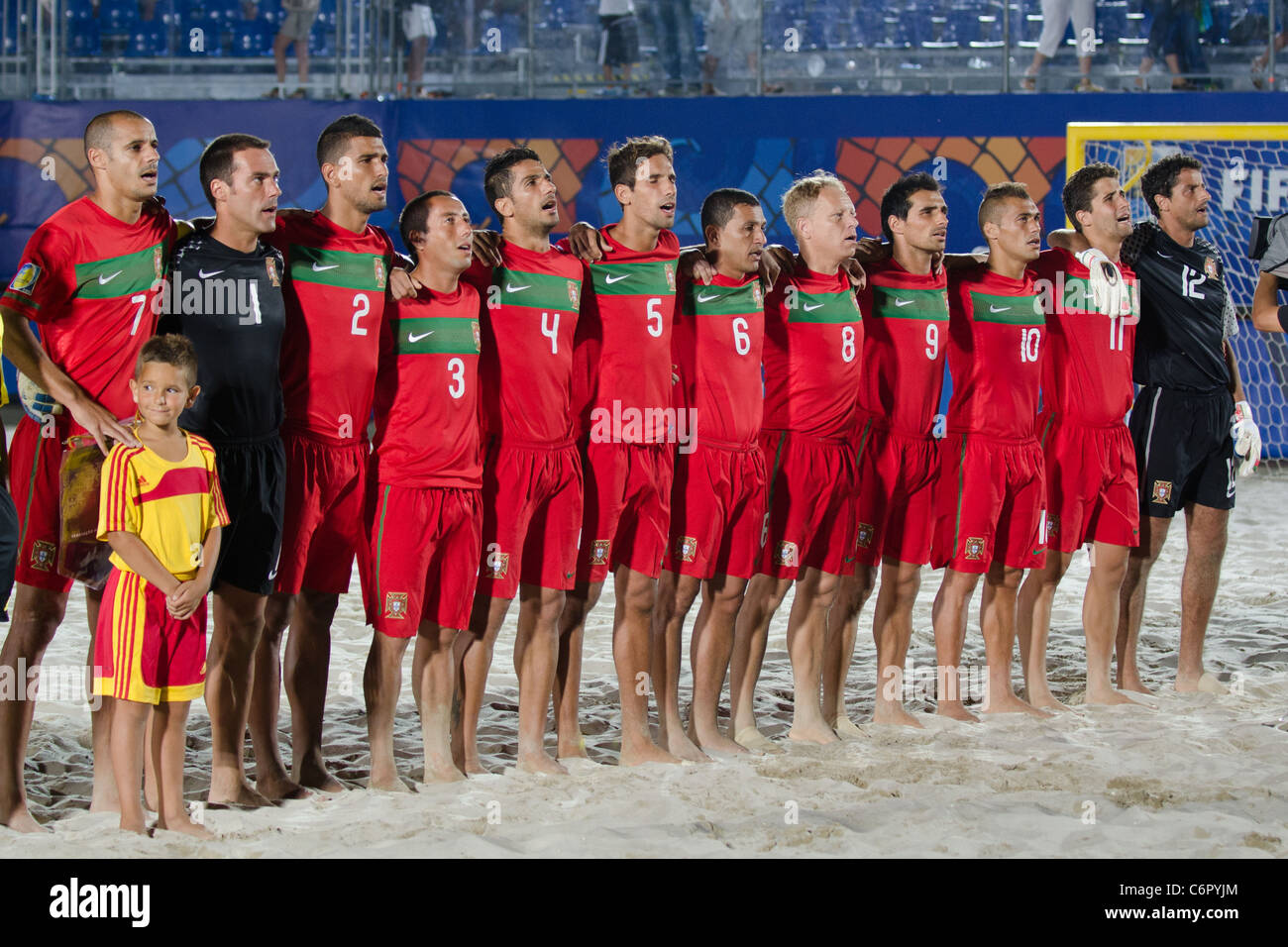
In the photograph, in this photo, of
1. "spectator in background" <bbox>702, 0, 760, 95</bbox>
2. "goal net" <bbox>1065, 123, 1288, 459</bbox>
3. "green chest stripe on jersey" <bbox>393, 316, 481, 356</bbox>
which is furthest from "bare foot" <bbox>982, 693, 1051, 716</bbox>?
"spectator in background" <bbox>702, 0, 760, 95</bbox>

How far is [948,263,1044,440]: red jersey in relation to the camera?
241 inches

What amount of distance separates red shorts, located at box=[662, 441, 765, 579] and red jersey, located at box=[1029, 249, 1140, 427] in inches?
64.9

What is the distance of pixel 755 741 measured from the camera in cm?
569

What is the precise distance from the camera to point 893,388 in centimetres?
595

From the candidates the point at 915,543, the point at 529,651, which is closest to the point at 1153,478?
the point at 915,543

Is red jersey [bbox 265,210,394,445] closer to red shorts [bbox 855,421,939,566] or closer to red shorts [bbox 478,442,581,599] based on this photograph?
red shorts [bbox 478,442,581,599]

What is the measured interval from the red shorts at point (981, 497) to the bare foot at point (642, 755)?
4.88 feet

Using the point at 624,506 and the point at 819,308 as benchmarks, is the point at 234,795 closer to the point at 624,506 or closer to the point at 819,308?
the point at 624,506

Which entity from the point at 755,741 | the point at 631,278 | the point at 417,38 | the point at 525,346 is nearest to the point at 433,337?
the point at 525,346

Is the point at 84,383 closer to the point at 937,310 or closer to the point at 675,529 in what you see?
the point at 675,529

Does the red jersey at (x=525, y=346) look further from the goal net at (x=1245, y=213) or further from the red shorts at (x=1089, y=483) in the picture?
the goal net at (x=1245, y=213)

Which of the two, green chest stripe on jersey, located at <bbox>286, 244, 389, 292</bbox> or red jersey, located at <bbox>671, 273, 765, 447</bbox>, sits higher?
green chest stripe on jersey, located at <bbox>286, 244, 389, 292</bbox>

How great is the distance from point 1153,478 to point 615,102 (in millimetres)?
8698

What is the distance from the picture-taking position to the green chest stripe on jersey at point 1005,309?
6133mm
